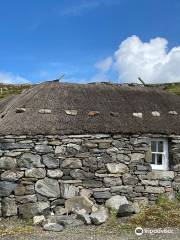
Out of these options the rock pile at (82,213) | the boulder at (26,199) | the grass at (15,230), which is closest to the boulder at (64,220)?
the rock pile at (82,213)

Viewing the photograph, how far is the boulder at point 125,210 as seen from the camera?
1280 centimetres

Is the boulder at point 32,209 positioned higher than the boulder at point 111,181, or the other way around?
the boulder at point 111,181

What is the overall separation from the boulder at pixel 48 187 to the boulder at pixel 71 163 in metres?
0.59

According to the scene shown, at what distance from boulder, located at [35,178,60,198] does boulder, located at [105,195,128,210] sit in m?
1.61

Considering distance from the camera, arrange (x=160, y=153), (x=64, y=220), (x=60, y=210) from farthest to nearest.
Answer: (x=160, y=153), (x=60, y=210), (x=64, y=220)

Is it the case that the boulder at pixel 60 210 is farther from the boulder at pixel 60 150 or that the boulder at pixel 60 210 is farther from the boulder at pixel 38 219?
the boulder at pixel 60 150

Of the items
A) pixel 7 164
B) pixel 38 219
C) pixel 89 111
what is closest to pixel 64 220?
pixel 38 219

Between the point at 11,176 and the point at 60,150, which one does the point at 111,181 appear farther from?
the point at 11,176

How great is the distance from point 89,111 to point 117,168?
2.29 meters

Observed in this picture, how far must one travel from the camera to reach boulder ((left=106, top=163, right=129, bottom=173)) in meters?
14.0

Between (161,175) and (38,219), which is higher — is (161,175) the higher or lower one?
the higher one

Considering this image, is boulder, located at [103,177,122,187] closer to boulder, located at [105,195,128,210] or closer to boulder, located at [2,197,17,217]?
boulder, located at [105,195,128,210]

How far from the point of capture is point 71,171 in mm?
13750

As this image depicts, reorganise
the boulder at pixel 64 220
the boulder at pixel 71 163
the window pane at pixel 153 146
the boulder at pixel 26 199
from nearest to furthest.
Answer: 1. the boulder at pixel 64 220
2. the boulder at pixel 26 199
3. the boulder at pixel 71 163
4. the window pane at pixel 153 146
